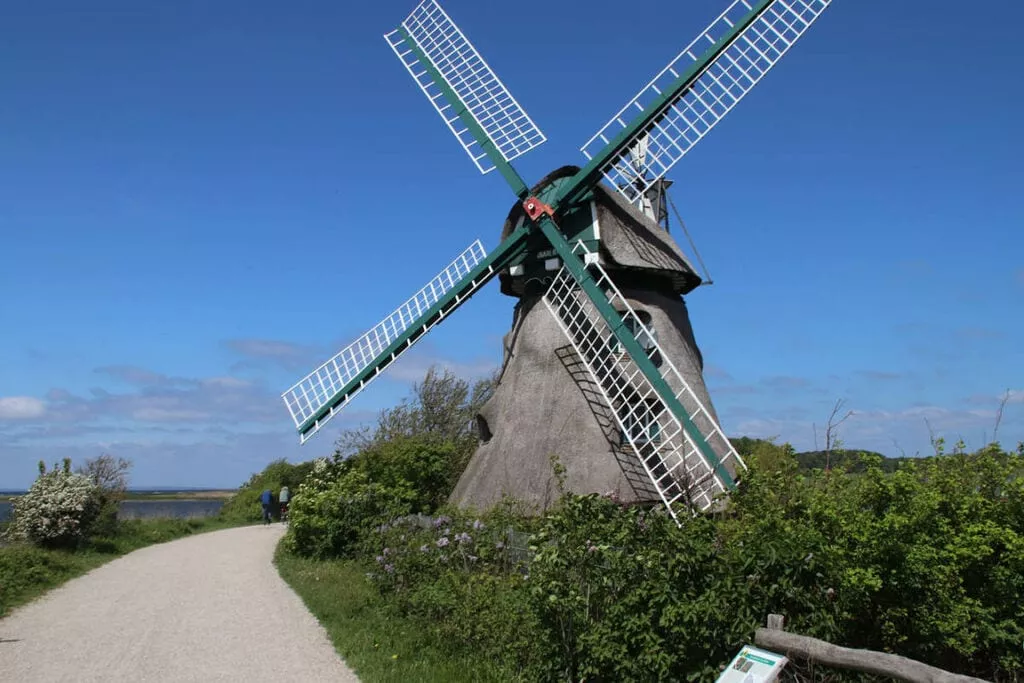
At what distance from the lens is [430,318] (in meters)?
14.7

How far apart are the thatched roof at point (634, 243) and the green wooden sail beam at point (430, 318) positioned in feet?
2.89

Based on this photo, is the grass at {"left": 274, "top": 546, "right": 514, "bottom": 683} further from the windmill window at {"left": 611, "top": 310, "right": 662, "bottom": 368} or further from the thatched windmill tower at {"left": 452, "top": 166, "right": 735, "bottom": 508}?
the windmill window at {"left": 611, "top": 310, "right": 662, "bottom": 368}

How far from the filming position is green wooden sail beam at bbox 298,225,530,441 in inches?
574

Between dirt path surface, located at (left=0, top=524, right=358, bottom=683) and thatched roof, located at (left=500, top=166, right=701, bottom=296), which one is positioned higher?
thatched roof, located at (left=500, top=166, right=701, bottom=296)

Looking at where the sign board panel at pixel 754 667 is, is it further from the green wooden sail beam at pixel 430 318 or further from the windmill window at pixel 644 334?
the green wooden sail beam at pixel 430 318

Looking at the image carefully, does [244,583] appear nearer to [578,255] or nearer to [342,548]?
[342,548]

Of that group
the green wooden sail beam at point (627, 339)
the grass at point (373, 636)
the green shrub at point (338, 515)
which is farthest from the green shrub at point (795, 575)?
the green shrub at point (338, 515)

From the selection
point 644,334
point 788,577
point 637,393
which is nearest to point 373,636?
point 788,577

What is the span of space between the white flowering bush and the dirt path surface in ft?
6.40

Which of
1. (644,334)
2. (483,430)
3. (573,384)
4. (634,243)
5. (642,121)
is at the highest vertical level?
(642,121)

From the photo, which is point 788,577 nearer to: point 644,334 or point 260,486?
point 644,334

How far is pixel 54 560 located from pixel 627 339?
35.4 ft

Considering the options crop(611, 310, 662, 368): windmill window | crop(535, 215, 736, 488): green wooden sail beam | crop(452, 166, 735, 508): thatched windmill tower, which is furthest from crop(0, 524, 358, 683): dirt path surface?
crop(611, 310, 662, 368): windmill window

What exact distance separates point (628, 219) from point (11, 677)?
1124 centimetres
